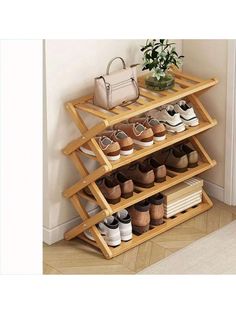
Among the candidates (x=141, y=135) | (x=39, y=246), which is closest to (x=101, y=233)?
(x=141, y=135)

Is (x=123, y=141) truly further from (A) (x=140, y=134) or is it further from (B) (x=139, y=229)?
(B) (x=139, y=229)

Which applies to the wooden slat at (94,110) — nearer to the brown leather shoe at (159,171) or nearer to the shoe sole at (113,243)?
the brown leather shoe at (159,171)

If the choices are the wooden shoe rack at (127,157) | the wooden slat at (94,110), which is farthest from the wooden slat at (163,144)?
the wooden slat at (94,110)

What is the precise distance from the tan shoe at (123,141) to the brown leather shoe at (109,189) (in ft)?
0.63

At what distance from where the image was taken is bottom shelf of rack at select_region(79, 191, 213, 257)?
339 cm

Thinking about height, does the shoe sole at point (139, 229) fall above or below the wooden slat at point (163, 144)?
below

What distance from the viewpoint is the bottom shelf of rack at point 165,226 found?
339 centimetres

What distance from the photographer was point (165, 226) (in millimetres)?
3604

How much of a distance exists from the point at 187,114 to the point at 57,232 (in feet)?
3.17

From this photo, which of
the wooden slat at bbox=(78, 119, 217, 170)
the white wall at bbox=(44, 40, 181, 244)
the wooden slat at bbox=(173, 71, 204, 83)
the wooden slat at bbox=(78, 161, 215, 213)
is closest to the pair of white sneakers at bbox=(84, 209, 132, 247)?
the wooden slat at bbox=(78, 161, 215, 213)

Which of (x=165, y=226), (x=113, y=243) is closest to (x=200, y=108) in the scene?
(x=165, y=226)

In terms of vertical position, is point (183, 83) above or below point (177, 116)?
above

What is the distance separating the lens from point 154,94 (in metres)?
3.44
